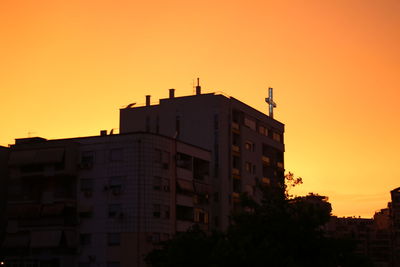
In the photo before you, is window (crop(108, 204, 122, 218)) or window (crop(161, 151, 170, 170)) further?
window (crop(161, 151, 170, 170))

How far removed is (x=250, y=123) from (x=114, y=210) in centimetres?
2839

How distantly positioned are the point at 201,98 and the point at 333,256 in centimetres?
4428

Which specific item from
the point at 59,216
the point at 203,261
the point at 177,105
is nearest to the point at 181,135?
the point at 177,105

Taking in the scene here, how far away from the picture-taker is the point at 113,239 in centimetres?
7481

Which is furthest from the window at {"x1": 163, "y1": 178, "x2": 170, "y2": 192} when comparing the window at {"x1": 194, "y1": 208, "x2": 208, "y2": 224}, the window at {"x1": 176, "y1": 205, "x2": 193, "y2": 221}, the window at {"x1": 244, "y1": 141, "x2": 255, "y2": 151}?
the window at {"x1": 244, "y1": 141, "x2": 255, "y2": 151}

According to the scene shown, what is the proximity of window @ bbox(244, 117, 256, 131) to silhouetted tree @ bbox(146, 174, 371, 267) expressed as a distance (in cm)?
4264

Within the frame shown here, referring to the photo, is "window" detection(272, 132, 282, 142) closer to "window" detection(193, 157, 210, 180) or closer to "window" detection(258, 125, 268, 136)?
"window" detection(258, 125, 268, 136)

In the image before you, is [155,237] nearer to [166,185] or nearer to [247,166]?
[166,185]

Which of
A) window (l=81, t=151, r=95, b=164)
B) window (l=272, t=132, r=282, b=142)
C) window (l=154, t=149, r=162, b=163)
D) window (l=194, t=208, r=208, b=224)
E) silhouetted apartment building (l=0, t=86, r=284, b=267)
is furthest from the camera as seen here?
window (l=272, t=132, r=282, b=142)

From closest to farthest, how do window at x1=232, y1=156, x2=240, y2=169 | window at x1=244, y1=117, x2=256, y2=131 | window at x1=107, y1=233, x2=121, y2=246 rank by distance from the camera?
window at x1=107, y1=233, x2=121, y2=246 < window at x1=232, y1=156, x2=240, y2=169 < window at x1=244, y1=117, x2=256, y2=131

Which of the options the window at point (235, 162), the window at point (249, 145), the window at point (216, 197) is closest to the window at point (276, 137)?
the window at point (249, 145)

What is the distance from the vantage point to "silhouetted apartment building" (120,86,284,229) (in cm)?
9000

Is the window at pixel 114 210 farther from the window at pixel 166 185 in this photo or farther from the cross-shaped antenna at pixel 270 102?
the cross-shaped antenna at pixel 270 102

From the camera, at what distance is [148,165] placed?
75188 millimetres
